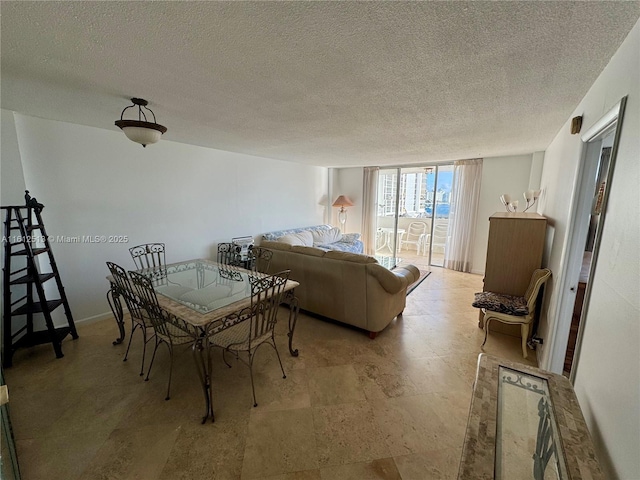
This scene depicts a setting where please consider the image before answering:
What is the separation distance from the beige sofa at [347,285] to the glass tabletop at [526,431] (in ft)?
4.76

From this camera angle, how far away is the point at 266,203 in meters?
4.93

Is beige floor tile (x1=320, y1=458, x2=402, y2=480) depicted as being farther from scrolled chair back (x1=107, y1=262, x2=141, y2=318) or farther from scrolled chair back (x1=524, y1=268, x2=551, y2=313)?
scrolled chair back (x1=524, y1=268, x2=551, y2=313)

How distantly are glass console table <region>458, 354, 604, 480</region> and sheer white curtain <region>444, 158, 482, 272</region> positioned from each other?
4310 millimetres

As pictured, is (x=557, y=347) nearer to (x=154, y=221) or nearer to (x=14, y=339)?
(x=154, y=221)

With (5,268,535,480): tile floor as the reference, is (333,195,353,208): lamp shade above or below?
above

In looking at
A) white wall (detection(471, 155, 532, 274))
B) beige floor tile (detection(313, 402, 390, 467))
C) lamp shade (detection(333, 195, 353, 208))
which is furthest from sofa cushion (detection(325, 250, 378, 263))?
lamp shade (detection(333, 195, 353, 208))

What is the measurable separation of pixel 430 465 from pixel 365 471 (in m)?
0.37

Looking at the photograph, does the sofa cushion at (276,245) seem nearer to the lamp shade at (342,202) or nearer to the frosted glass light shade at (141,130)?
the frosted glass light shade at (141,130)

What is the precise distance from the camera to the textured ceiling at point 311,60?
3.34 feet

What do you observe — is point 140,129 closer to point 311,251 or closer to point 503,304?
point 311,251

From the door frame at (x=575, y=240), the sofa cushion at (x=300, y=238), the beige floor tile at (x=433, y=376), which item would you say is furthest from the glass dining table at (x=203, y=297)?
the door frame at (x=575, y=240)

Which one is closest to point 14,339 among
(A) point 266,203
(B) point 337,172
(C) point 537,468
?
(A) point 266,203

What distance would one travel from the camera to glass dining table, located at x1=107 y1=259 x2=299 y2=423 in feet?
5.81

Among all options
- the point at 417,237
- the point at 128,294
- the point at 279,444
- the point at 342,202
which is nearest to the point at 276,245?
the point at 128,294
